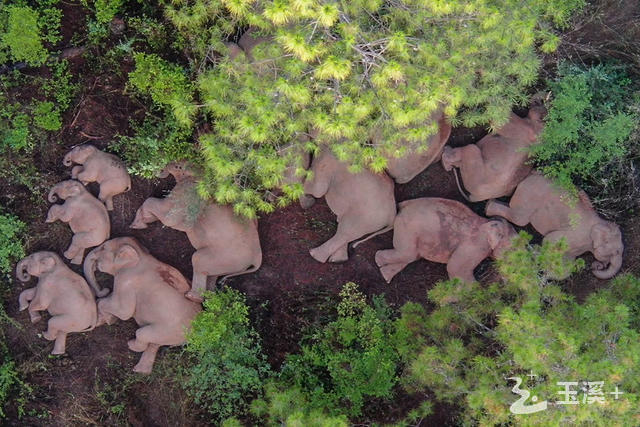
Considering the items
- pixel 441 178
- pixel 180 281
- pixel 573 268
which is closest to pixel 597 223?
pixel 573 268

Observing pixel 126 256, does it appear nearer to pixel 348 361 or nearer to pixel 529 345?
pixel 348 361

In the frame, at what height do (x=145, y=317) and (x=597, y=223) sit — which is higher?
(x=597, y=223)

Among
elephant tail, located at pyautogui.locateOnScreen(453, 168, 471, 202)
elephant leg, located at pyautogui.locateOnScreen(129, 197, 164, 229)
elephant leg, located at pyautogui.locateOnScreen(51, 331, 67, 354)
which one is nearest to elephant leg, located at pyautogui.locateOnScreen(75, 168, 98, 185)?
elephant leg, located at pyautogui.locateOnScreen(129, 197, 164, 229)

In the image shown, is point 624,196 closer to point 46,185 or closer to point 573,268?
point 573,268

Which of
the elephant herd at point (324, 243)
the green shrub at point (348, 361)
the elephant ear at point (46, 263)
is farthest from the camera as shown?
the elephant ear at point (46, 263)

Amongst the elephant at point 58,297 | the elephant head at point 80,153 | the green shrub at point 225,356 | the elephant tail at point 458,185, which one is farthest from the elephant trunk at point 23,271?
the elephant tail at point 458,185

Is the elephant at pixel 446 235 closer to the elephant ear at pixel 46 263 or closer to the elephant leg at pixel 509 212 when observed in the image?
the elephant leg at pixel 509 212

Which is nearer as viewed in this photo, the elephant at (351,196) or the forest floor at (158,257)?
the elephant at (351,196)
